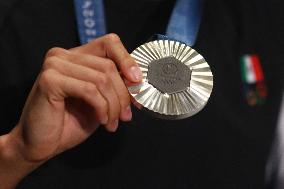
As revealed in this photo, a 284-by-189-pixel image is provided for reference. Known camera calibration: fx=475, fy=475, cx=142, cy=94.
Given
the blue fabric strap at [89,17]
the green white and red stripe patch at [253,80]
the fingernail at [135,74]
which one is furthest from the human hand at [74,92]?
the green white and red stripe patch at [253,80]

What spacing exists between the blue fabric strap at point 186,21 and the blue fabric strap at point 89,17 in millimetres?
167

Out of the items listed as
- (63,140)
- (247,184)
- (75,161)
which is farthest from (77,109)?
(247,184)

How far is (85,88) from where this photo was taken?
2.65 feet

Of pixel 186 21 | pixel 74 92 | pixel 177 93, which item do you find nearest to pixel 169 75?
pixel 177 93

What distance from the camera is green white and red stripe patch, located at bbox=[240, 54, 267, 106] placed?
3.61 ft

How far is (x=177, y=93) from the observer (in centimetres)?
82

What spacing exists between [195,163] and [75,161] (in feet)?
0.88

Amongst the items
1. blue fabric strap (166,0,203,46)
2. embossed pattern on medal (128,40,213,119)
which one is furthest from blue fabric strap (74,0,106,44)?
embossed pattern on medal (128,40,213,119)

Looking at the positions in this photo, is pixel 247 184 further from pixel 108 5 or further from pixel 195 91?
pixel 108 5

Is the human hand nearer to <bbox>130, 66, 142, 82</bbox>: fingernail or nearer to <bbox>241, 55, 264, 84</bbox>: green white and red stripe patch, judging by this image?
<bbox>130, 66, 142, 82</bbox>: fingernail

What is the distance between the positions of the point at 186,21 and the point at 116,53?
342 mm

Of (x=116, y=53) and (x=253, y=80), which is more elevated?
(x=116, y=53)

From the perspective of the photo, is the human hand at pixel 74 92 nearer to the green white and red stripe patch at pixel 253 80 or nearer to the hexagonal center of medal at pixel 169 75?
the hexagonal center of medal at pixel 169 75

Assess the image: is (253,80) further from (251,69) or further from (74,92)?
(74,92)
